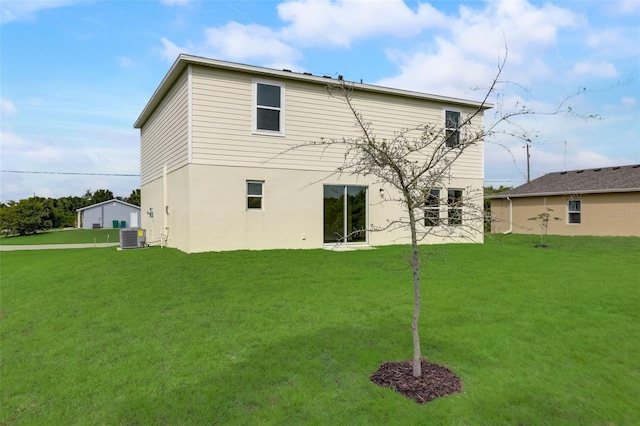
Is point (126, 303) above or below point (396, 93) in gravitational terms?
below

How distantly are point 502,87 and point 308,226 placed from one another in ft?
28.1

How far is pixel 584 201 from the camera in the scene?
20672 millimetres

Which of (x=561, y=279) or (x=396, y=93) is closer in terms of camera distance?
(x=561, y=279)

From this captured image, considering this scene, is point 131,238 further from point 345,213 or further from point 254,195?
point 345,213

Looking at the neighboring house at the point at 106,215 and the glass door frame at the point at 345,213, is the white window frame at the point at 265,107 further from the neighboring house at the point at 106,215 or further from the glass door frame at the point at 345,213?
the neighboring house at the point at 106,215

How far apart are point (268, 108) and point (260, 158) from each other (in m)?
1.58

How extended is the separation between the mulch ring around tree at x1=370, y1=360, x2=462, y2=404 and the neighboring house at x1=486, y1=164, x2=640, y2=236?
14667 millimetres

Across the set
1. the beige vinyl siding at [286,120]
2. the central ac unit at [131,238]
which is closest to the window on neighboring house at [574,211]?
the beige vinyl siding at [286,120]

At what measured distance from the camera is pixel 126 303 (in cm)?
580

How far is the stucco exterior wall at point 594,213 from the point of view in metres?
18.6

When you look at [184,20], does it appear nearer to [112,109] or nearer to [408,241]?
[112,109]

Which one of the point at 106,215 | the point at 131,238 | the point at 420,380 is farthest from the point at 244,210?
the point at 106,215

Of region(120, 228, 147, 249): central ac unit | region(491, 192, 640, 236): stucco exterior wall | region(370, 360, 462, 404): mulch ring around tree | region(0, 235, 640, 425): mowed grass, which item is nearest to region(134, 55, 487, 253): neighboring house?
region(120, 228, 147, 249): central ac unit

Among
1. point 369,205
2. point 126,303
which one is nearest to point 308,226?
point 369,205
